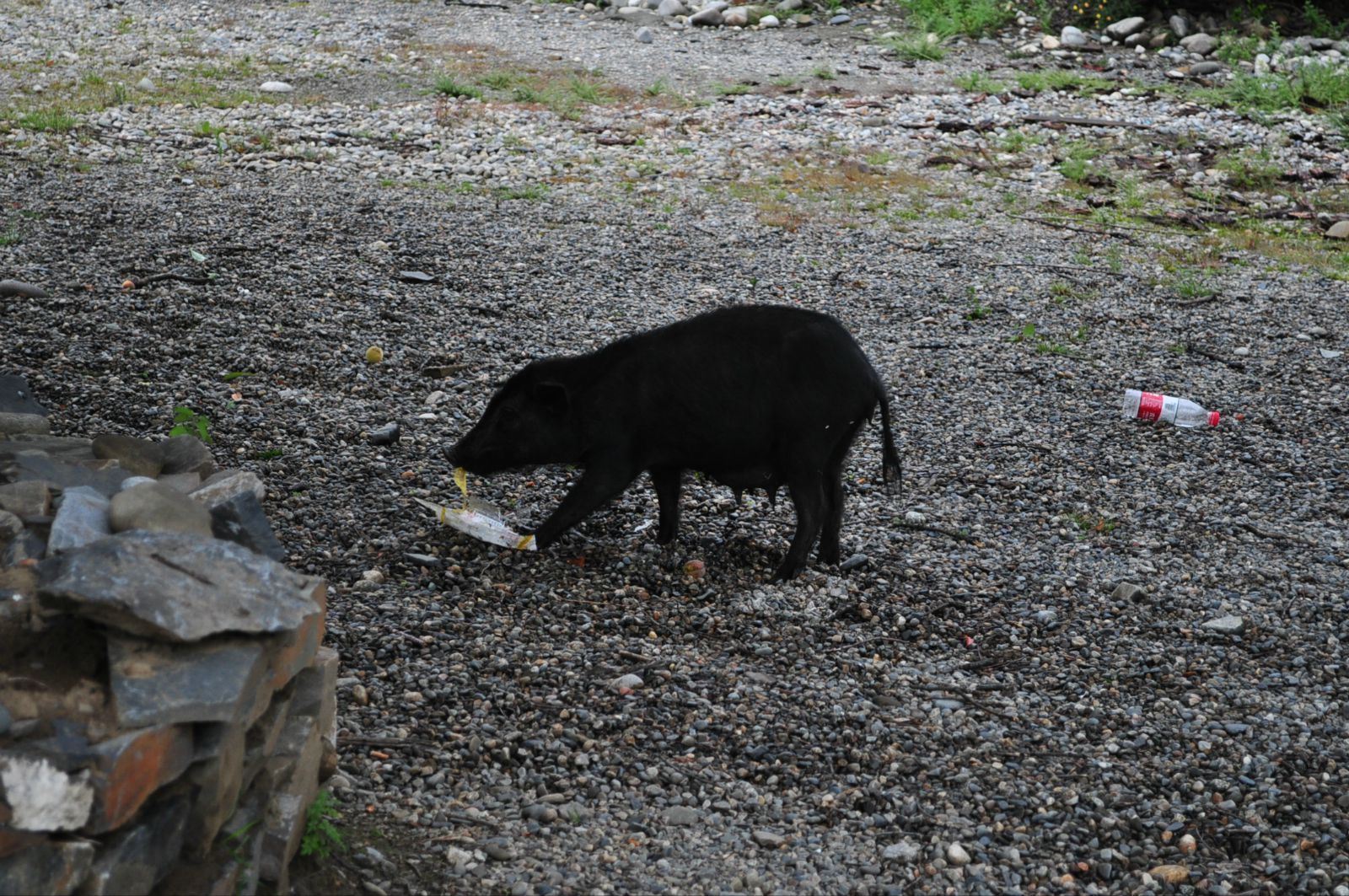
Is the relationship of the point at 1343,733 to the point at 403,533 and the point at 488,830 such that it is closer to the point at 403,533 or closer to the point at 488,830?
the point at 488,830

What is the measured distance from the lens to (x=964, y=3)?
20.7 m

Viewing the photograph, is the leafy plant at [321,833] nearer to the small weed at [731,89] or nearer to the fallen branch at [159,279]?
the fallen branch at [159,279]

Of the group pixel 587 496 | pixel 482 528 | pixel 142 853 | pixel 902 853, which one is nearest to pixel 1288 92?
pixel 587 496

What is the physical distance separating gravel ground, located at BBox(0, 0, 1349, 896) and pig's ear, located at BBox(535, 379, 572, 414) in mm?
700

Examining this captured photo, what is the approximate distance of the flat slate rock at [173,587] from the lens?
3080 mm

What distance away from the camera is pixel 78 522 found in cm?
351

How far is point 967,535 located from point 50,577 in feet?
15.7

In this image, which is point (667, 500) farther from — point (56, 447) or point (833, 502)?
point (56, 447)

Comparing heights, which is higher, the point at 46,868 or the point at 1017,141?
the point at 1017,141

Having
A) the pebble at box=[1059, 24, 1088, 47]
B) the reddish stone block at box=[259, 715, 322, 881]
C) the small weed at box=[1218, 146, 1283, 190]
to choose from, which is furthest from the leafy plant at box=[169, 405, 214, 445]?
the pebble at box=[1059, 24, 1088, 47]

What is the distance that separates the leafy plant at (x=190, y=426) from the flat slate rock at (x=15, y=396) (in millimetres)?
742

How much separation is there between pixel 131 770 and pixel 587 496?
3.41 m

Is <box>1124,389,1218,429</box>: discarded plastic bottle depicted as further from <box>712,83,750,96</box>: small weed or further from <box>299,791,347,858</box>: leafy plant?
<box>712,83,750,96</box>: small weed

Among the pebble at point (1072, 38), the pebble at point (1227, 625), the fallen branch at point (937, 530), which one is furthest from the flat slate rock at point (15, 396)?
the pebble at point (1072, 38)
